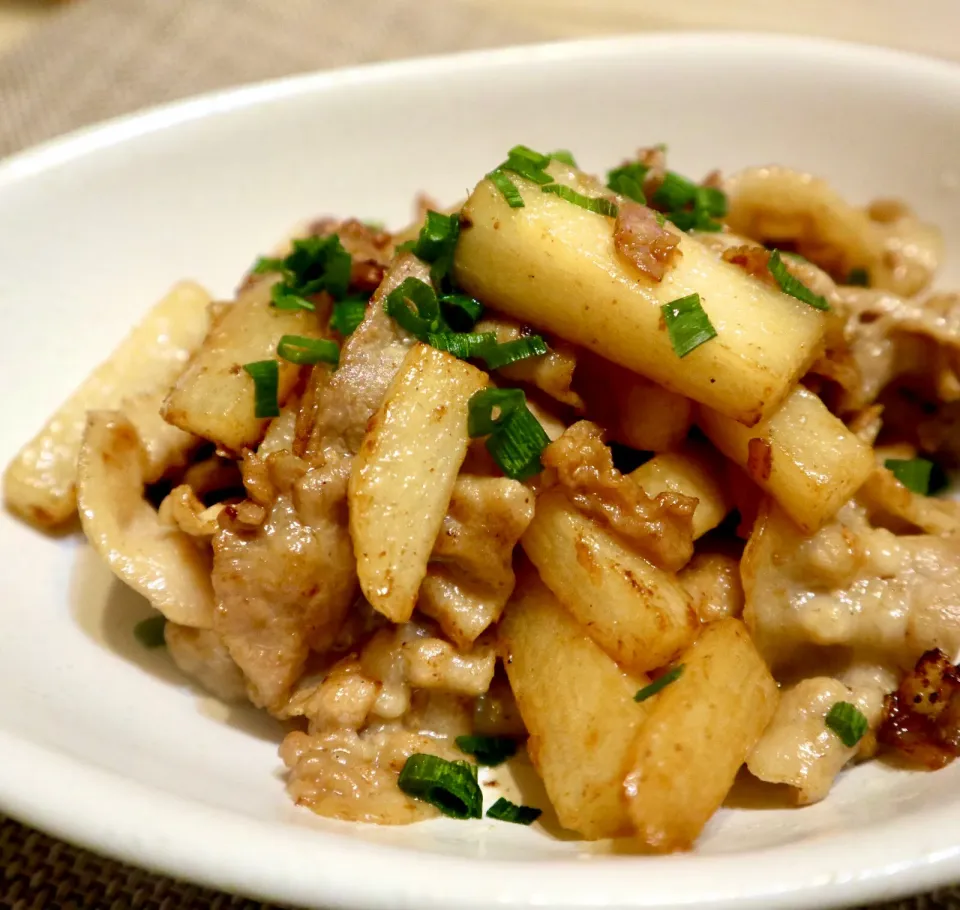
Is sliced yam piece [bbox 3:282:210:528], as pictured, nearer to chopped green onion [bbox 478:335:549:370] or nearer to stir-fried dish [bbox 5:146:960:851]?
stir-fried dish [bbox 5:146:960:851]

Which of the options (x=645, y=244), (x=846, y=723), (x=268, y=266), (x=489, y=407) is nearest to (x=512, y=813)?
(x=846, y=723)

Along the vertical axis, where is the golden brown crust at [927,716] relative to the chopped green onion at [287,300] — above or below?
below

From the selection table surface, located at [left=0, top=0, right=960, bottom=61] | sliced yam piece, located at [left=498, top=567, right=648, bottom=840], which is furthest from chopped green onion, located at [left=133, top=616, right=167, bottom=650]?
table surface, located at [left=0, top=0, right=960, bottom=61]

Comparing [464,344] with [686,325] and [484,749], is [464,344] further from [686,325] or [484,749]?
[484,749]

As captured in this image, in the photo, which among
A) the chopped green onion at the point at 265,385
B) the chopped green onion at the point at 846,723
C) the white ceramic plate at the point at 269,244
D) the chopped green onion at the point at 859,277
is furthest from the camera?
the chopped green onion at the point at 859,277

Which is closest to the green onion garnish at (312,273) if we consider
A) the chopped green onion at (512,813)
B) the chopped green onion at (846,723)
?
the chopped green onion at (512,813)

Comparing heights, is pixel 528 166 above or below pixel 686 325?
above

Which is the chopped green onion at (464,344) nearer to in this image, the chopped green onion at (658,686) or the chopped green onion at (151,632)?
the chopped green onion at (658,686)
